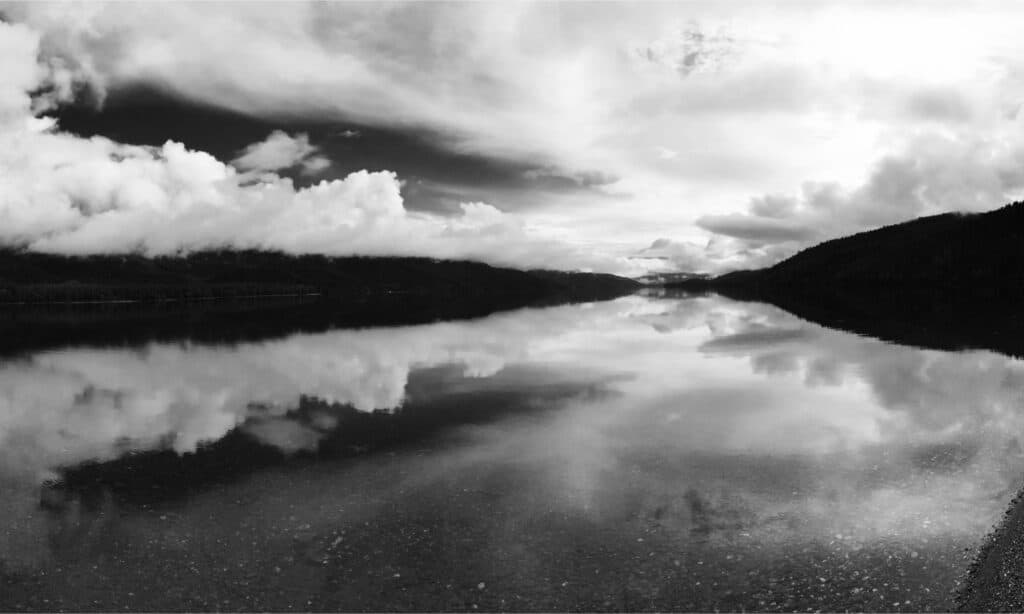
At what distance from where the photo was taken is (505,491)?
22562 mm

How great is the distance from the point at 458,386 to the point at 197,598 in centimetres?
3159

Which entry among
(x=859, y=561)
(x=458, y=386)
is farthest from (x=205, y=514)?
(x=458, y=386)

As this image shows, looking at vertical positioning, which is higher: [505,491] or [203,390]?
[505,491]

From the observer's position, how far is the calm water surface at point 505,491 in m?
15.8

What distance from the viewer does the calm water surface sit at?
1578 centimetres

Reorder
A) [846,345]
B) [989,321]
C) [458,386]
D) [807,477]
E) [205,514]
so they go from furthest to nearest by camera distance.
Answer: [989,321] → [846,345] → [458,386] → [807,477] → [205,514]

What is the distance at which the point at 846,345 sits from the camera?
239ft

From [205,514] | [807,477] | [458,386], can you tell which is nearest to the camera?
[205,514]

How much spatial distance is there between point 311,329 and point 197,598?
94.0 meters

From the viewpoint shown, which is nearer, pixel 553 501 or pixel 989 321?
pixel 553 501

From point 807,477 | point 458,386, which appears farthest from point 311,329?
point 807,477

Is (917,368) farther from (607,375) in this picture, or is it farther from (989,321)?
(989,321)

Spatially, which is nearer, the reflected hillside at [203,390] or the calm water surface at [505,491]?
the calm water surface at [505,491]

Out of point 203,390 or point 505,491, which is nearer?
point 505,491
